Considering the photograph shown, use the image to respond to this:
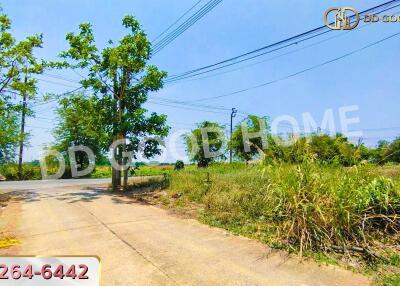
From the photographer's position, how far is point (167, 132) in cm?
1576

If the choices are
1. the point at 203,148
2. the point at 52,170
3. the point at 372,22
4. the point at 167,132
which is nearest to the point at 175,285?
the point at 372,22

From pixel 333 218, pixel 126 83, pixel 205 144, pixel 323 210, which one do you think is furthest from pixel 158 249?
pixel 205 144

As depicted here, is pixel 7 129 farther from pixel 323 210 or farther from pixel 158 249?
pixel 323 210

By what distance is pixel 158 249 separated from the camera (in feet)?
21.1

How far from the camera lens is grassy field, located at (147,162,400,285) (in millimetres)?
5846

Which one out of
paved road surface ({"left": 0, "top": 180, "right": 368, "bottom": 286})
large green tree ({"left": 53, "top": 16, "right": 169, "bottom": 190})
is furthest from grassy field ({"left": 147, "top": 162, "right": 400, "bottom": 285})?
large green tree ({"left": 53, "top": 16, "right": 169, "bottom": 190})

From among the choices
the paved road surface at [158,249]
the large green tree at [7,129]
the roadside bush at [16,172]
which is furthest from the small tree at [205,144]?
the paved road surface at [158,249]

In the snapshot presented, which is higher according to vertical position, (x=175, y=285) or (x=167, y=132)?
(x=167, y=132)

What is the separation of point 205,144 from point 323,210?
1139 inches

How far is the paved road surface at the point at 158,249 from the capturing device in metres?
5.04

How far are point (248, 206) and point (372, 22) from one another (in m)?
5.84

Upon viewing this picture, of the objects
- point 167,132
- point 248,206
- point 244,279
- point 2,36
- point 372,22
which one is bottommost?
point 244,279

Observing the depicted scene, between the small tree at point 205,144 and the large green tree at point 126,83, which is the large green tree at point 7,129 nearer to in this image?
the large green tree at point 126,83

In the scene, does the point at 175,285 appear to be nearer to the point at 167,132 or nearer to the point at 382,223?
the point at 382,223
